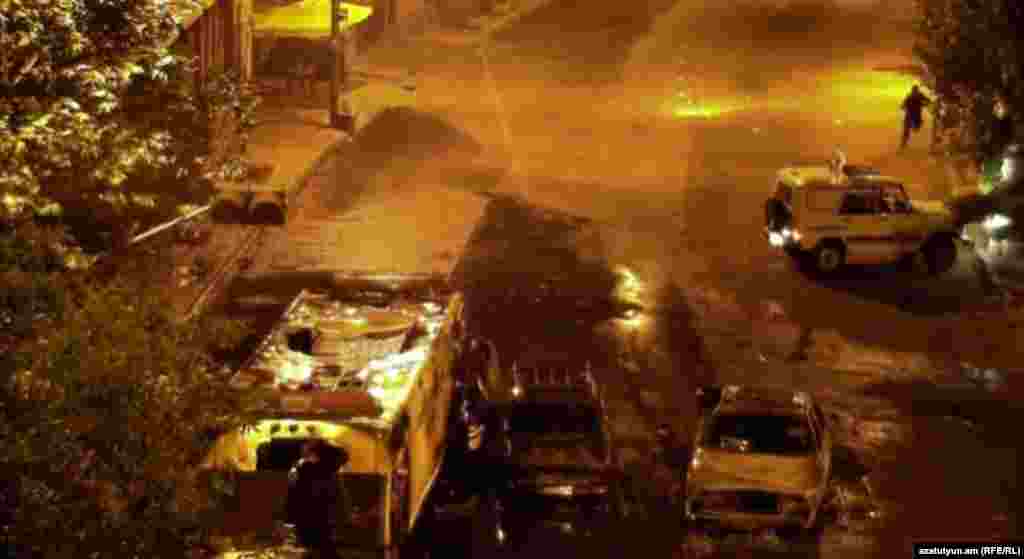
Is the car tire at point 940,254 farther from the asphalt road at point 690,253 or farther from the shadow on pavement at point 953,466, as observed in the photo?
the shadow on pavement at point 953,466

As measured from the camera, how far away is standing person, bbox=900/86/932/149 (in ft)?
126

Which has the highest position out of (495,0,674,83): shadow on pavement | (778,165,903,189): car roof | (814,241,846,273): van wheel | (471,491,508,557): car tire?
(778,165,903,189): car roof

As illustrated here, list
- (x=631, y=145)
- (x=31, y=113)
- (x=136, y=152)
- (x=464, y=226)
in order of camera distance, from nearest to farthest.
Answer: (x=31, y=113), (x=136, y=152), (x=464, y=226), (x=631, y=145)

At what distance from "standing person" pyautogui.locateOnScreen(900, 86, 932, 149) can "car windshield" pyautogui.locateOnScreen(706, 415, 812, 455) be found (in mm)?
19454

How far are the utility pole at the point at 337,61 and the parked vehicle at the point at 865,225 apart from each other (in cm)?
1322

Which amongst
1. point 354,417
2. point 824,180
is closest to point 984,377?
point 824,180

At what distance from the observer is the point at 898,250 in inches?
1184

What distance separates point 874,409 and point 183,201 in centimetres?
1066

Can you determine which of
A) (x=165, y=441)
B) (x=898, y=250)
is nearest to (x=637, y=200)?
(x=898, y=250)

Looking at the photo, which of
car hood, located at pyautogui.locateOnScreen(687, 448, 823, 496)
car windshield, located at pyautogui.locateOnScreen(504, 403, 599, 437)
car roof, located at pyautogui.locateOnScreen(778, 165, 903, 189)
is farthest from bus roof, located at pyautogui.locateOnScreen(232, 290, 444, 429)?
car roof, located at pyautogui.locateOnScreen(778, 165, 903, 189)

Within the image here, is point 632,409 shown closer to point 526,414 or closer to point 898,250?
point 526,414

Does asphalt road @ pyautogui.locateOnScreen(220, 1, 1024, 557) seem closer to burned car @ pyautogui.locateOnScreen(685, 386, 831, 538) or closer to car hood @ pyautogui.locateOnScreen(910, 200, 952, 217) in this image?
burned car @ pyautogui.locateOnScreen(685, 386, 831, 538)

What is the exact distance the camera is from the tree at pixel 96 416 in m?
9.46

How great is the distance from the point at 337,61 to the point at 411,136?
280 centimetres
